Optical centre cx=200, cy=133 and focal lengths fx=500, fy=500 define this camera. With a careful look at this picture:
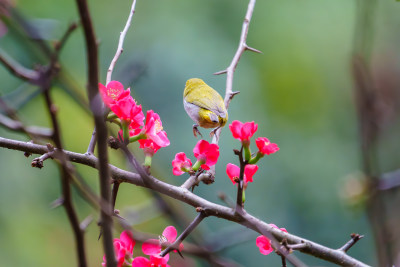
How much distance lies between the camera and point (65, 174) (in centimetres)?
48

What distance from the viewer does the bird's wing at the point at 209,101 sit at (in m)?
Answer: 1.96

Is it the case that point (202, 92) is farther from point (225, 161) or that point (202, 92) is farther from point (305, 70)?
point (305, 70)

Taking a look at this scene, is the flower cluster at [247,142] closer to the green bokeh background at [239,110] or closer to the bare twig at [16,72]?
the bare twig at [16,72]

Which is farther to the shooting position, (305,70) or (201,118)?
(305,70)

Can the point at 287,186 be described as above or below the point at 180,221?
below

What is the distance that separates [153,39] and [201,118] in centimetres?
391

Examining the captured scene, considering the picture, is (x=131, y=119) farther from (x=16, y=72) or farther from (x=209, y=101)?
(x=209, y=101)

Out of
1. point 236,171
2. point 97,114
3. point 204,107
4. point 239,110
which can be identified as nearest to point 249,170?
point 236,171

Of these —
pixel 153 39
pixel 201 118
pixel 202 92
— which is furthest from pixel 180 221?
pixel 153 39

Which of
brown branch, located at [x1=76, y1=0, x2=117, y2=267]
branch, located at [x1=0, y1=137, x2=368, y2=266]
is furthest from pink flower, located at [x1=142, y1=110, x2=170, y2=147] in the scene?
brown branch, located at [x1=76, y1=0, x2=117, y2=267]

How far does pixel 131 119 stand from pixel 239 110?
427 centimetres

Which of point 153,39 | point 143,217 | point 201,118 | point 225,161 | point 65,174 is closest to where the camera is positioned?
point 65,174

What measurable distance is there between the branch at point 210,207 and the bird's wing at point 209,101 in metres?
0.99

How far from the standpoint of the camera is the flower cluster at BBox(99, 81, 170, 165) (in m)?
0.90
